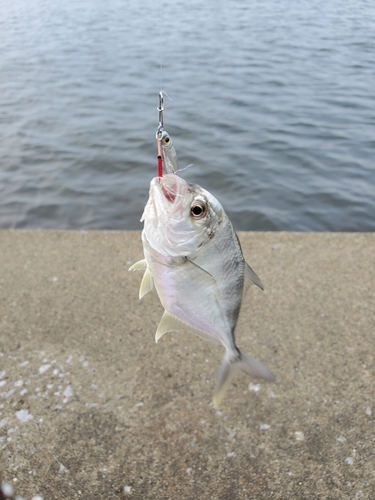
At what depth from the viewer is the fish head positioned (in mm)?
1618

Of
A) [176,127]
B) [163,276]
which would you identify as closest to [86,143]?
[176,127]

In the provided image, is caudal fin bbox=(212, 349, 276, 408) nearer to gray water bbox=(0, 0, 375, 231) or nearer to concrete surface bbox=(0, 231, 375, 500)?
concrete surface bbox=(0, 231, 375, 500)

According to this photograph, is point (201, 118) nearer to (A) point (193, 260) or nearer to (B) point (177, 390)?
(B) point (177, 390)

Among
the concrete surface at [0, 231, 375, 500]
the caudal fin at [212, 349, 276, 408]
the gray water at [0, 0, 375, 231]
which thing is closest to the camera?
the caudal fin at [212, 349, 276, 408]

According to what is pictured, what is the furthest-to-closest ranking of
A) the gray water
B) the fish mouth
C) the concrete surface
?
the gray water, the concrete surface, the fish mouth

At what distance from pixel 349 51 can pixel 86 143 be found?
301 inches

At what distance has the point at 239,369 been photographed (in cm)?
200

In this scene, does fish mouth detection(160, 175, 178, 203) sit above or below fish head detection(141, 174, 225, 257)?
above

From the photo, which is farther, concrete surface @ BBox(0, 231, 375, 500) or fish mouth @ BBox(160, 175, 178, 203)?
concrete surface @ BBox(0, 231, 375, 500)

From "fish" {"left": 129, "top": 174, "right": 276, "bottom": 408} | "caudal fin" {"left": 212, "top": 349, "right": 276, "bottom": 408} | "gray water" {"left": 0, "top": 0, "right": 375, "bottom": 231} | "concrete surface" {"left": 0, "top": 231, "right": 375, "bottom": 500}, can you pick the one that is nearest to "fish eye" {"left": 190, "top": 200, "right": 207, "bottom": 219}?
"fish" {"left": 129, "top": 174, "right": 276, "bottom": 408}

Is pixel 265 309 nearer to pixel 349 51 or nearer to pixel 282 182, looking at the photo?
pixel 282 182

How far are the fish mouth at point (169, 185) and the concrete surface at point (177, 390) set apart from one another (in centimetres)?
172

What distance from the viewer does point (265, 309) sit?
149 inches

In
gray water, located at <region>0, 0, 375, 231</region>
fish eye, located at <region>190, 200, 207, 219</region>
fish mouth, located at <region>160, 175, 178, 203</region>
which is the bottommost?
gray water, located at <region>0, 0, 375, 231</region>
